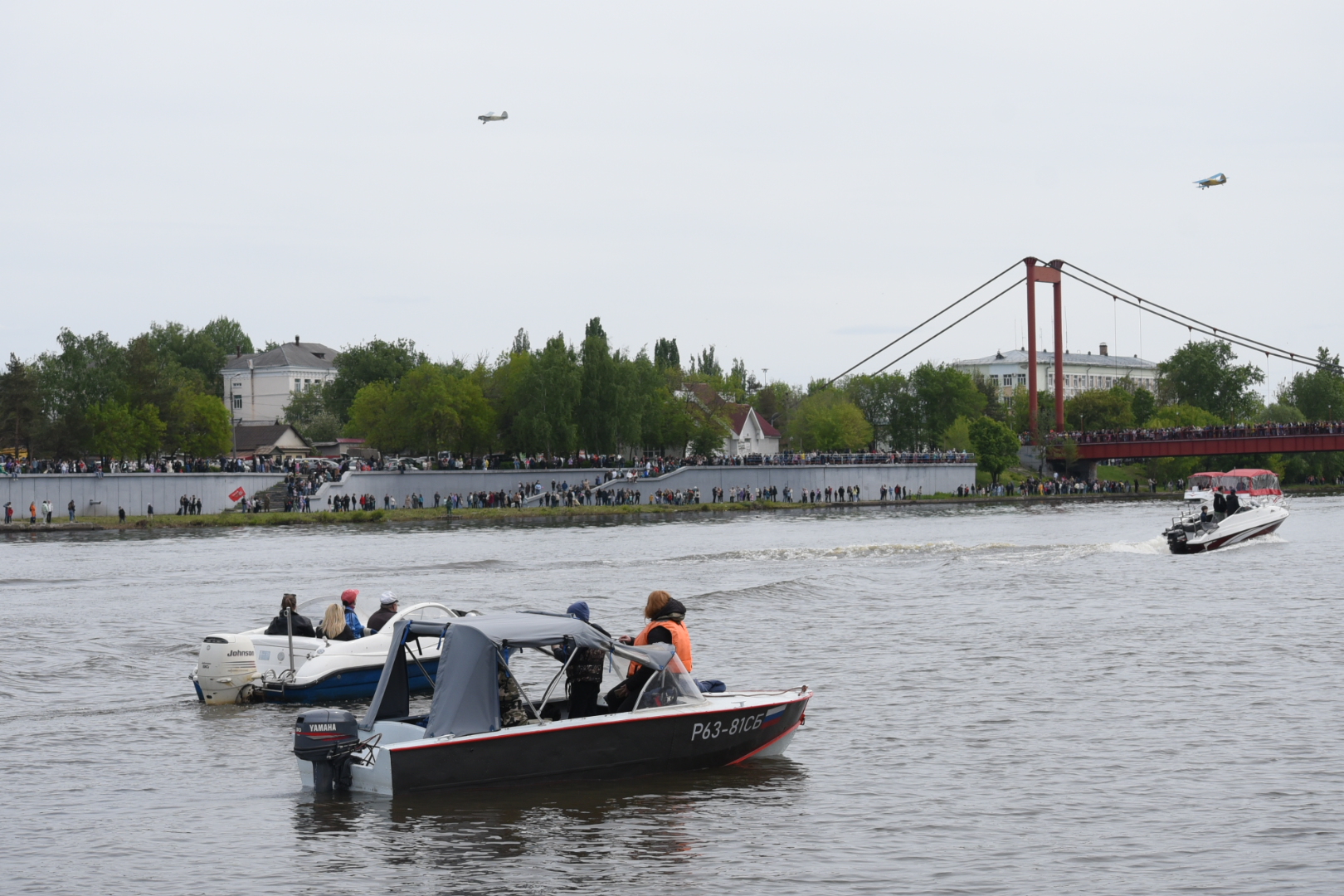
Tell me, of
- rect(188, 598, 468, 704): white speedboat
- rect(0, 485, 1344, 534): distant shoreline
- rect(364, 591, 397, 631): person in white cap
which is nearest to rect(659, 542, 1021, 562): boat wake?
rect(364, 591, 397, 631): person in white cap

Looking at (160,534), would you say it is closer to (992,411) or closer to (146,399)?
(146,399)

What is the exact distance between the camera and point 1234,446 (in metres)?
99.6

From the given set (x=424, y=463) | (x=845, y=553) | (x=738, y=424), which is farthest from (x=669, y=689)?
(x=738, y=424)

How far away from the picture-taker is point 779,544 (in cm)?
5797

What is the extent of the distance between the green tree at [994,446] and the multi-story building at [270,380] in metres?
83.1

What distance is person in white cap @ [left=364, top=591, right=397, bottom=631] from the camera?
70.4 feet

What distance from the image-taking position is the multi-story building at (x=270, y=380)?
16762cm

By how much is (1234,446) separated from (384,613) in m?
89.4

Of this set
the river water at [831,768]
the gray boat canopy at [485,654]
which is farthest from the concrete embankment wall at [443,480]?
the gray boat canopy at [485,654]

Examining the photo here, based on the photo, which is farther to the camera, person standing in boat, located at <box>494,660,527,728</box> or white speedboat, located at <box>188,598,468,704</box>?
white speedboat, located at <box>188,598,468,704</box>

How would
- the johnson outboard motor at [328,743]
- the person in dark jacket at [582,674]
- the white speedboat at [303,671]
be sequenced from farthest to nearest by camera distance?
the white speedboat at [303,671] < the person in dark jacket at [582,674] < the johnson outboard motor at [328,743]

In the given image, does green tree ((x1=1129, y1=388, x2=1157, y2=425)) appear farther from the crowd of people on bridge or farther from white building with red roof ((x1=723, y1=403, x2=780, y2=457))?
the crowd of people on bridge

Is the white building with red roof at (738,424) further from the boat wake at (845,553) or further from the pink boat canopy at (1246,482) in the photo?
the pink boat canopy at (1246,482)

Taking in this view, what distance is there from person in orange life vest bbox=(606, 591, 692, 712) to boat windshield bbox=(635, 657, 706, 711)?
91 mm
